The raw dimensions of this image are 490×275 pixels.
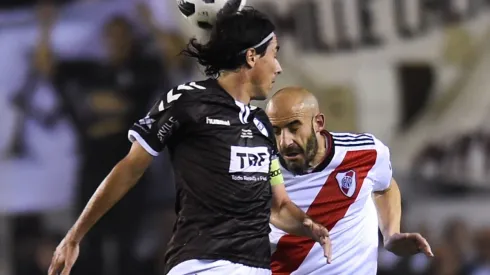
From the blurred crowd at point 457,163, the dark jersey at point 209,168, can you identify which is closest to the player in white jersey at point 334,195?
the dark jersey at point 209,168

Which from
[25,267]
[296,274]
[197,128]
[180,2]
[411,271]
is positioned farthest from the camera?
[25,267]

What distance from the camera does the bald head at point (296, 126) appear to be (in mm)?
4293

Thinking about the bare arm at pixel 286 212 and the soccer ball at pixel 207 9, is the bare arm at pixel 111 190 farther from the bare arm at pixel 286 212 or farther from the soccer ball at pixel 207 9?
the soccer ball at pixel 207 9

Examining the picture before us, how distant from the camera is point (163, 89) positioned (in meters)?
9.41

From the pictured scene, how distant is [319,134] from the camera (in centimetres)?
447

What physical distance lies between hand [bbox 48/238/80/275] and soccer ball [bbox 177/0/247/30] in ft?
3.50

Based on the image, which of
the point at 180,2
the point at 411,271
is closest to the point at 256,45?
the point at 180,2

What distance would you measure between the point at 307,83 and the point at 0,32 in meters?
2.96

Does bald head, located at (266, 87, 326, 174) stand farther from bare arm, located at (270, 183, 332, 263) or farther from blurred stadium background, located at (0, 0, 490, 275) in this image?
blurred stadium background, located at (0, 0, 490, 275)

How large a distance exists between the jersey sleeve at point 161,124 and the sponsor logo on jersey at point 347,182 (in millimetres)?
1223

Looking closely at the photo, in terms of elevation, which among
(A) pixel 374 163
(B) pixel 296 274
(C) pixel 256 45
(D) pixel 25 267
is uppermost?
(C) pixel 256 45

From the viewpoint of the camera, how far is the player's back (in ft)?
11.7

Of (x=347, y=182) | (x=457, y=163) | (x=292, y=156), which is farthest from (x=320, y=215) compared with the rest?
(x=457, y=163)

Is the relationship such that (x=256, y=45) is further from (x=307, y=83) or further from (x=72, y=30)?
(x=72, y=30)
